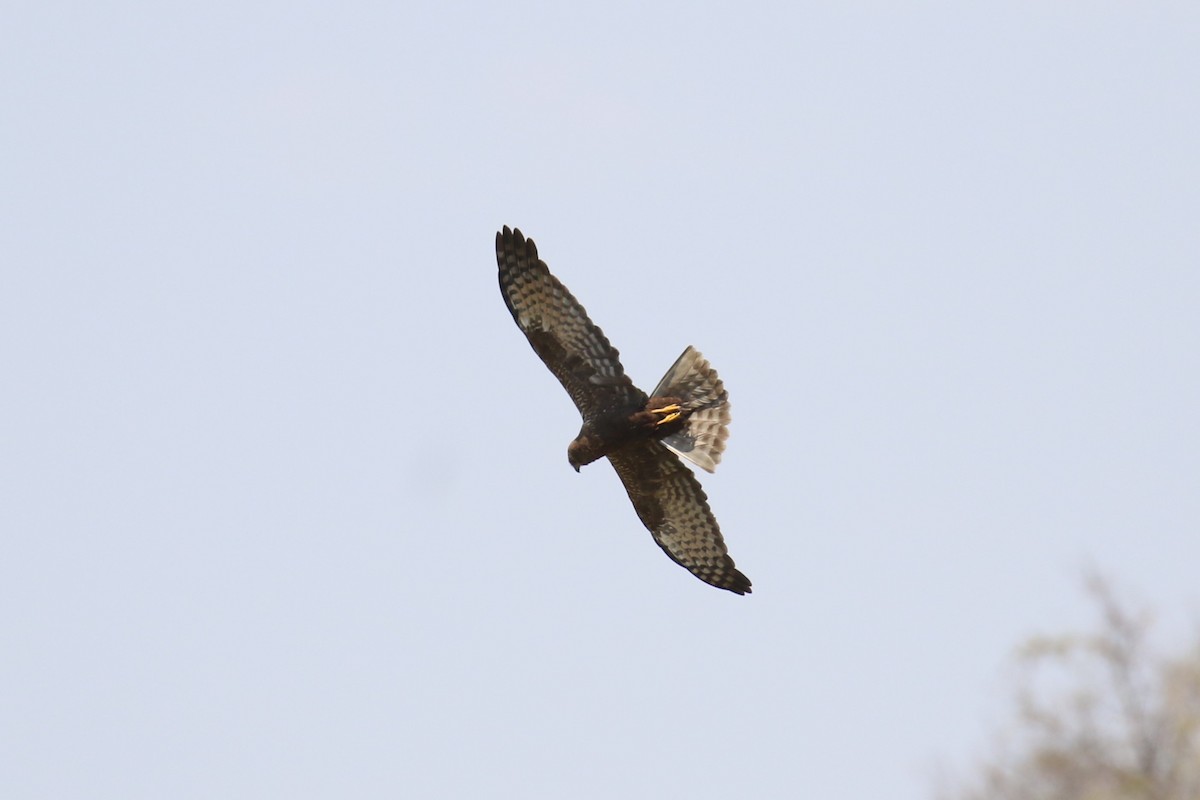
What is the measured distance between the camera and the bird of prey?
1386 cm

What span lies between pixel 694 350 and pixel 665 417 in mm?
665

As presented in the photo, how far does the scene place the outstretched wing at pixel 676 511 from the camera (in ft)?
47.2

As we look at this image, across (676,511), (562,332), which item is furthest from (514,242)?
(676,511)

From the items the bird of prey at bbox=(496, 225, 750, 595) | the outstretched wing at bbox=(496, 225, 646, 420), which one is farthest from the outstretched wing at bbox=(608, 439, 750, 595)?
the outstretched wing at bbox=(496, 225, 646, 420)

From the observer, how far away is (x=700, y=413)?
1439 centimetres

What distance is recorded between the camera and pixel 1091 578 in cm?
2294

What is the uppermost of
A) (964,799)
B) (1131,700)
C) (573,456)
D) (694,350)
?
(1131,700)

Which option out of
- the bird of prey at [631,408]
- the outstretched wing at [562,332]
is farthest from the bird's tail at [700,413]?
the outstretched wing at [562,332]

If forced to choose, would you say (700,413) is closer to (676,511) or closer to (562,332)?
(676,511)

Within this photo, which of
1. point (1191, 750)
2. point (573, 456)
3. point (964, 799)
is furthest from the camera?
point (964, 799)

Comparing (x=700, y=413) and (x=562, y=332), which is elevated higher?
(x=700, y=413)

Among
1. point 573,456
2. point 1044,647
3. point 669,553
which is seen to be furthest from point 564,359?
point 1044,647

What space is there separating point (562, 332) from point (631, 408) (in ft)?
2.23

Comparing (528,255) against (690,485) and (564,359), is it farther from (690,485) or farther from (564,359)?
(690,485)
